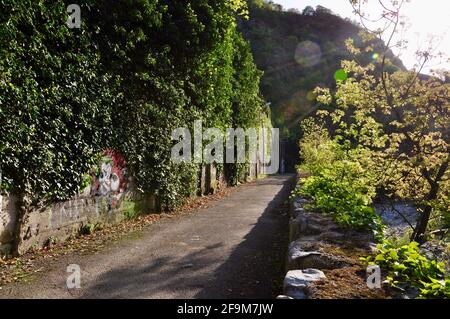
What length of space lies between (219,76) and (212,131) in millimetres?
2451

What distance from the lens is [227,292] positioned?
184 inches

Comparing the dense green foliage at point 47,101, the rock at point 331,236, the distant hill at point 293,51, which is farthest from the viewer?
the distant hill at point 293,51

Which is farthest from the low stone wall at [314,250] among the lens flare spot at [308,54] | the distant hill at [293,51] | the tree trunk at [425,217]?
the lens flare spot at [308,54]

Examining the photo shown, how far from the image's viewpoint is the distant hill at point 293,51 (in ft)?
222

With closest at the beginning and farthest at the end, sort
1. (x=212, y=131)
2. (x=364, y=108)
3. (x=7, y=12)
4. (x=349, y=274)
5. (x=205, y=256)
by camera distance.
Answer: (x=349, y=274) < (x=7, y=12) < (x=205, y=256) < (x=364, y=108) < (x=212, y=131)

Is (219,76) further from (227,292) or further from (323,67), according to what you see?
(323,67)

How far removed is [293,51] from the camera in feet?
263

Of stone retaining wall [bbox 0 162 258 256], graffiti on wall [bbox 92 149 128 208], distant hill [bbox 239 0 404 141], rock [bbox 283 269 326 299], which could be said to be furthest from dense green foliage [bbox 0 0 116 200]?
distant hill [bbox 239 0 404 141]

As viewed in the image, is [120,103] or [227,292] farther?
[120,103]

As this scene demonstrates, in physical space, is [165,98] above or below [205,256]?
above

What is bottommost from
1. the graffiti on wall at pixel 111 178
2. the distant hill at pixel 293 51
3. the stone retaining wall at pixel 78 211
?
the stone retaining wall at pixel 78 211

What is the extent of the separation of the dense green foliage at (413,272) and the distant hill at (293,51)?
4777 cm

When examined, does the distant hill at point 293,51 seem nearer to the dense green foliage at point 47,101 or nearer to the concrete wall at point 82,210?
the concrete wall at point 82,210

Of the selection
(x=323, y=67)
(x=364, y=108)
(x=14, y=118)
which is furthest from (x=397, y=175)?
(x=323, y=67)
